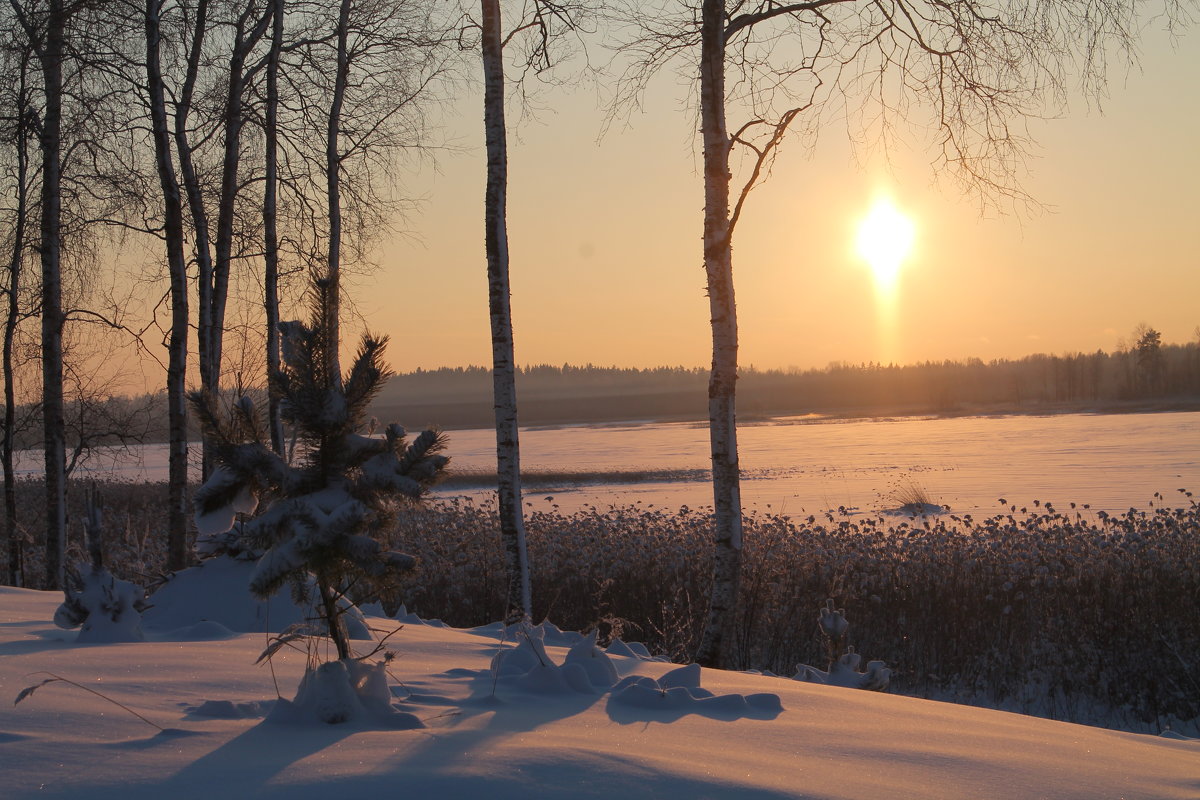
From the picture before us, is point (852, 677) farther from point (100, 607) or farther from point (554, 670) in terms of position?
point (100, 607)

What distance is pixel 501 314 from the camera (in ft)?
28.7

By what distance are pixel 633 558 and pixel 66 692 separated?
29.6 feet

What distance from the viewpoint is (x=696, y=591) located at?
11.0 meters

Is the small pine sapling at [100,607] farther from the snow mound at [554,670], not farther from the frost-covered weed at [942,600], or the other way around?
the snow mound at [554,670]

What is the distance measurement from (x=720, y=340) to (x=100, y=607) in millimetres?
4912

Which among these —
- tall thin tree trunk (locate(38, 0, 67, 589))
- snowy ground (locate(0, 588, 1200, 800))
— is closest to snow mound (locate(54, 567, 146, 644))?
snowy ground (locate(0, 588, 1200, 800))

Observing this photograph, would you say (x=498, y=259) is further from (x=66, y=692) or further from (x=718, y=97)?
(x=66, y=692)

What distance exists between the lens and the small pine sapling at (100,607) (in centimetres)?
452

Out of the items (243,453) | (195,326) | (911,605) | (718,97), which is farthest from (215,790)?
(195,326)

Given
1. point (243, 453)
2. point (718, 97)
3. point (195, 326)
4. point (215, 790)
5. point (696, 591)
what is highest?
point (718, 97)

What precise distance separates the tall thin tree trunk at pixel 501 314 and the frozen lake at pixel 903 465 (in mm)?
1993

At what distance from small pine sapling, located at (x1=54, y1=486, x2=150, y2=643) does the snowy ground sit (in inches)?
12.3

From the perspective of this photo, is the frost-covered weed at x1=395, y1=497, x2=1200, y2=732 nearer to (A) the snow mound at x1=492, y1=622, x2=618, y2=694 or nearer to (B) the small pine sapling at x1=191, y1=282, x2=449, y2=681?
(A) the snow mound at x1=492, y1=622, x2=618, y2=694

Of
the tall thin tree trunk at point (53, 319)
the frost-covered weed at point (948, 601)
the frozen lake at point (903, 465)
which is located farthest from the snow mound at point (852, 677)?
the tall thin tree trunk at point (53, 319)
